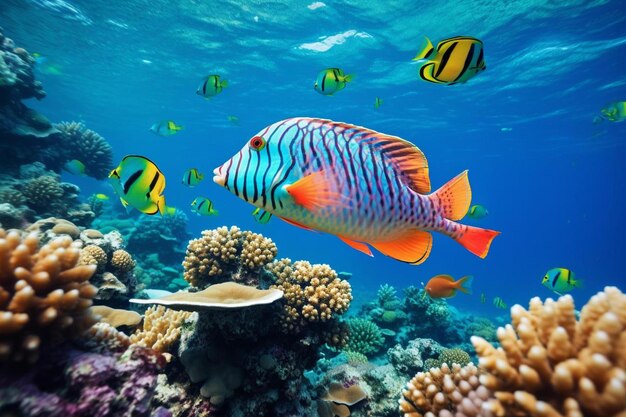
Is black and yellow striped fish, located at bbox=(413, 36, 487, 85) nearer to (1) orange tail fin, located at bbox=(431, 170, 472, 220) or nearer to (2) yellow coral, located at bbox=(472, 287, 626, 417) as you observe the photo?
(1) orange tail fin, located at bbox=(431, 170, 472, 220)

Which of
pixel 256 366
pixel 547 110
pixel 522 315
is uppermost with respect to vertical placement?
pixel 547 110

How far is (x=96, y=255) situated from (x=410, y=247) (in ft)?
16.5

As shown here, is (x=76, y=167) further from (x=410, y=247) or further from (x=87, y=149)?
(x=410, y=247)

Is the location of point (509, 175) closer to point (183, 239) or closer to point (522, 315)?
point (183, 239)

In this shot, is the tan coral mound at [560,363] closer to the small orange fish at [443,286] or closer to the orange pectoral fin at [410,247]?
the orange pectoral fin at [410,247]

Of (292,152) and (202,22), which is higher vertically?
(202,22)

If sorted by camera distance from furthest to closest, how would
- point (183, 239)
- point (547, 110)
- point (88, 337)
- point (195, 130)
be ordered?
point (195, 130)
point (547, 110)
point (183, 239)
point (88, 337)

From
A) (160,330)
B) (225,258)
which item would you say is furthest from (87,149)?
(160,330)

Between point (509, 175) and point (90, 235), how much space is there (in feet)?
248

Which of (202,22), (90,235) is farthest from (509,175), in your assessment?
(90,235)

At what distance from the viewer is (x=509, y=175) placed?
6556 centimetres

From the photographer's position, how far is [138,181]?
3498 mm

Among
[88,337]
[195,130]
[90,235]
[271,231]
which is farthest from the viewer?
[271,231]

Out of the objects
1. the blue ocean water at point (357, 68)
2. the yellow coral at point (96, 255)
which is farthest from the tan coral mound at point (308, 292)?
the blue ocean water at point (357, 68)
